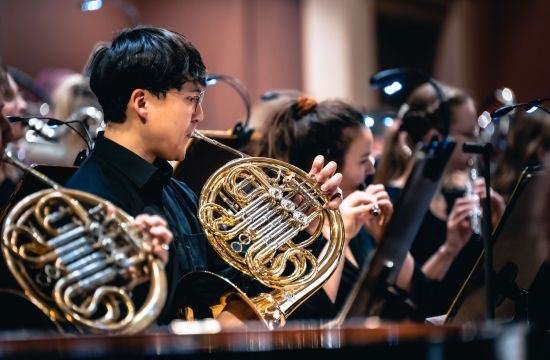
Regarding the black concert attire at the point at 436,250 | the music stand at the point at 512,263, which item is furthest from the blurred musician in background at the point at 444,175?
the music stand at the point at 512,263

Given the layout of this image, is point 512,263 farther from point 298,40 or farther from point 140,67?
point 298,40

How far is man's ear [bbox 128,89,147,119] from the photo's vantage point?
1.88m

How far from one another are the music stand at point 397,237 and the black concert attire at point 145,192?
0.60 meters

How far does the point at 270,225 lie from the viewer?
1981mm

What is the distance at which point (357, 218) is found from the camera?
2.55 meters

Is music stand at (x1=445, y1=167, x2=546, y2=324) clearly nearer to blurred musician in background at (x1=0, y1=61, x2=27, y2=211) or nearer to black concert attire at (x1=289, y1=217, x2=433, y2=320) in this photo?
black concert attire at (x1=289, y1=217, x2=433, y2=320)

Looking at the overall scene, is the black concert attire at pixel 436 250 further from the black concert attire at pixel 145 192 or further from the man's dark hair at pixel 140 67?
the man's dark hair at pixel 140 67

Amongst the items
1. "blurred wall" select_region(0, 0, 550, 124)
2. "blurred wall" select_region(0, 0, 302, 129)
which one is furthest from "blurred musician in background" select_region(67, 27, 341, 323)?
"blurred wall" select_region(0, 0, 302, 129)

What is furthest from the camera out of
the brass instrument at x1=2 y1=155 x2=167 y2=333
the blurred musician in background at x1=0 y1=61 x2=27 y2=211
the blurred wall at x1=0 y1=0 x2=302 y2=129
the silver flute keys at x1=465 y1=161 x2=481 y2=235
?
the blurred wall at x1=0 y1=0 x2=302 y2=129

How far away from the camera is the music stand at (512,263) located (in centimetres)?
207

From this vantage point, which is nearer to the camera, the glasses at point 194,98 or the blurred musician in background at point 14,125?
the glasses at point 194,98

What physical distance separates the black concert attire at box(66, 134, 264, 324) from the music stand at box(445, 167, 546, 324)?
645mm

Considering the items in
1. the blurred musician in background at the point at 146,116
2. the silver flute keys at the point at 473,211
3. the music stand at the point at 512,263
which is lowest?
the silver flute keys at the point at 473,211

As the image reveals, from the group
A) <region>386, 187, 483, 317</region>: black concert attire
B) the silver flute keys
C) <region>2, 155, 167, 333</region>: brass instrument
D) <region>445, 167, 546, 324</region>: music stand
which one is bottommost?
<region>386, 187, 483, 317</region>: black concert attire
